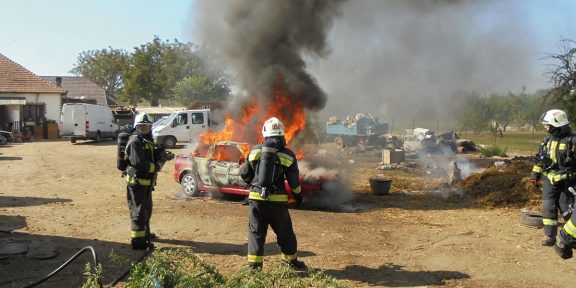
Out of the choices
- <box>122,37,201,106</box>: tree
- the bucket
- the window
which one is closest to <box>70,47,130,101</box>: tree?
<box>122,37,201,106</box>: tree

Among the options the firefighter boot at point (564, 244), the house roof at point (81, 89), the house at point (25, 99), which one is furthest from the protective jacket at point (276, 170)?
the house roof at point (81, 89)

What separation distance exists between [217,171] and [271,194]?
4.86 m

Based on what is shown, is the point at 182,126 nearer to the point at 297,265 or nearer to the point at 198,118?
the point at 198,118

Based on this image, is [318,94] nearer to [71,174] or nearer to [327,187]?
[327,187]

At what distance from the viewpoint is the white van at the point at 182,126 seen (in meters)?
23.0

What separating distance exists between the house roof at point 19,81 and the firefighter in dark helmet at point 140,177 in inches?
1103

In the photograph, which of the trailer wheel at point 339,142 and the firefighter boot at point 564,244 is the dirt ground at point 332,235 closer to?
the firefighter boot at point 564,244

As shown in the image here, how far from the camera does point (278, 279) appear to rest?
13.2ft

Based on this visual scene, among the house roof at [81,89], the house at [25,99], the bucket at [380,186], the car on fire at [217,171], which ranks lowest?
the bucket at [380,186]

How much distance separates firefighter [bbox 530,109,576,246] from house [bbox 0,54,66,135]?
29.8 meters

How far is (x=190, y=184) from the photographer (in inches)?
427

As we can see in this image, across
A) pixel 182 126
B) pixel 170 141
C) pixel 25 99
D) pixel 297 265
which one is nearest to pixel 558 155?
pixel 297 265

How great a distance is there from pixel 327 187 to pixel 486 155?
1176 cm

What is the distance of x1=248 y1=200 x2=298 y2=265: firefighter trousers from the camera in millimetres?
5570
